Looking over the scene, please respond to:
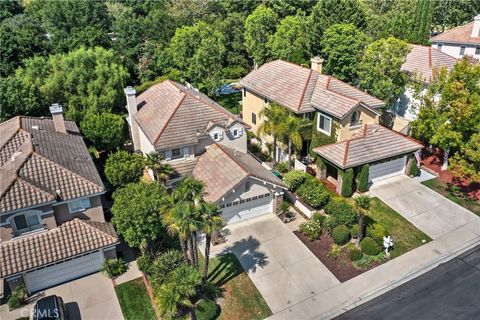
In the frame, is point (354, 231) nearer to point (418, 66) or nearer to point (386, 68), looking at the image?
point (386, 68)

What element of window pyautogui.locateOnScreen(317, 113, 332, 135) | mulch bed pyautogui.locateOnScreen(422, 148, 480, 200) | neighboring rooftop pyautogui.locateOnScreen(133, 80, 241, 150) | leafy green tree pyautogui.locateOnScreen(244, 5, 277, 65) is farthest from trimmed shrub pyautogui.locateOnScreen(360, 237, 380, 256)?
leafy green tree pyautogui.locateOnScreen(244, 5, 277, 65)

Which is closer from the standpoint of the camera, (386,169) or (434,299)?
(434,299)

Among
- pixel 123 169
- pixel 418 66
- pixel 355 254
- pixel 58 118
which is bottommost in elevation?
pixel 355 254

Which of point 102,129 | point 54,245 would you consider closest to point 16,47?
point 102,129

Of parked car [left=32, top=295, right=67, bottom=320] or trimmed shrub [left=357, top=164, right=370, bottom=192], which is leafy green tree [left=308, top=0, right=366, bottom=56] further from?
parked car [left=32, top=295, right=67, bottom=320]

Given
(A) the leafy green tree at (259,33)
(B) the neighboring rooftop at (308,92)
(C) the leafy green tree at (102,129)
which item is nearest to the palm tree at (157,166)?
(C) the leafy green tree at (102,129)

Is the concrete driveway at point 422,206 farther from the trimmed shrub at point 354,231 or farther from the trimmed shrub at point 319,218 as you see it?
the trimmed shrub at point 319,218
